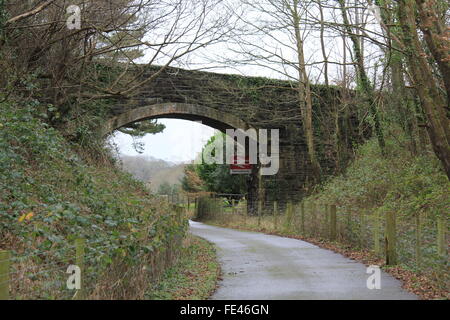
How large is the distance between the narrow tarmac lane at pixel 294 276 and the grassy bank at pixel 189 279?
18 centimetres

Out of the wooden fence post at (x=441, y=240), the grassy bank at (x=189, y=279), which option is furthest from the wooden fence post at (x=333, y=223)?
the wooden fence post at (x=441, y=240)

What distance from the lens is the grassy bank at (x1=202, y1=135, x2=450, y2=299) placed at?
765cm

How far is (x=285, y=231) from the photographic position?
16.1m

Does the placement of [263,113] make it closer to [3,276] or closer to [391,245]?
[391,245]

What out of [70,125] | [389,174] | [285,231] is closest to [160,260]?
[70,125]

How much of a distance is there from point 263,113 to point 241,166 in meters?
5.00

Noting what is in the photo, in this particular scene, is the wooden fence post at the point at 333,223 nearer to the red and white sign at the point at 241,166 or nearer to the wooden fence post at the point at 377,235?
the wooden fence post at the point at 377,235

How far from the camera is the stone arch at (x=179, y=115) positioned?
1780 centimetres

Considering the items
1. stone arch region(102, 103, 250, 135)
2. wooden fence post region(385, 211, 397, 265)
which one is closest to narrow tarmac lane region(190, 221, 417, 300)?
wooden fence post region(385, 211, 397, 265)

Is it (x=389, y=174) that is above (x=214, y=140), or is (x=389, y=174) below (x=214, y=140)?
below

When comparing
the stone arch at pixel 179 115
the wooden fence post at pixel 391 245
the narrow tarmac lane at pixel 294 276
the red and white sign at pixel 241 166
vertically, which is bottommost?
the narrow tarmac lane at pixel 294 276

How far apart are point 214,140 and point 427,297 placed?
28.0m

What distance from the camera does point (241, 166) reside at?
2511 centimetres
